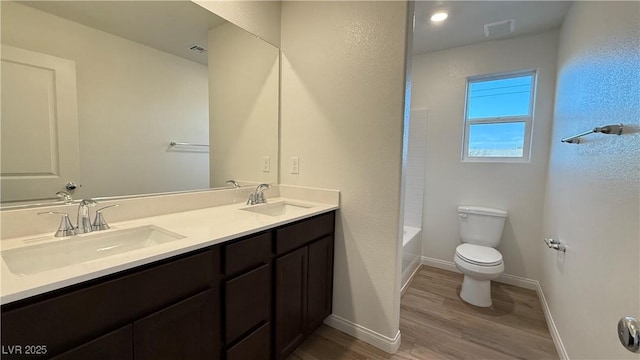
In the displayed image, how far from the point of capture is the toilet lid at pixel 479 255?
213 centimetres

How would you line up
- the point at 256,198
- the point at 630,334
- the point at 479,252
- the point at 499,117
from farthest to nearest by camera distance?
the point at 499,117, the point at 479,252, the point at 256,198, the point at 630,334

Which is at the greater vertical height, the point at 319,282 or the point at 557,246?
the point at 557,246

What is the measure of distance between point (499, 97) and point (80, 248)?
3435mm

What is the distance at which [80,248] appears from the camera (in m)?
0.99

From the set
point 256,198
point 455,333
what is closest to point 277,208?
point 256,198

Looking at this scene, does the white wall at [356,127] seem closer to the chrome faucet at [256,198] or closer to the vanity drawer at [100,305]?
the chrome faucet at [256,198]

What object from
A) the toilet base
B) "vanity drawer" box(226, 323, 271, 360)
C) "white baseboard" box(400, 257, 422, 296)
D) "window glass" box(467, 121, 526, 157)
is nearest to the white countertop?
"vanity drawer" box(226, 323, 271, 360)

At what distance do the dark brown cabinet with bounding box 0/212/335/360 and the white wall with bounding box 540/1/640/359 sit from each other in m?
1.37

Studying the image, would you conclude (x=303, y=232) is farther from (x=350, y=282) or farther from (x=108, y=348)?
(x=108, y=348)

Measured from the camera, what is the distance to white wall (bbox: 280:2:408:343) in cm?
159

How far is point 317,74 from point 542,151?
222cm

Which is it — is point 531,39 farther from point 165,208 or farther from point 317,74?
point 165,208

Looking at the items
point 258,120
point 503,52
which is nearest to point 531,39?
point 503,52

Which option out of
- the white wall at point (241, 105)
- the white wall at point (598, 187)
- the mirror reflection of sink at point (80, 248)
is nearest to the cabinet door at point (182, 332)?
the mirror reflection of sink at point (80, 248)
